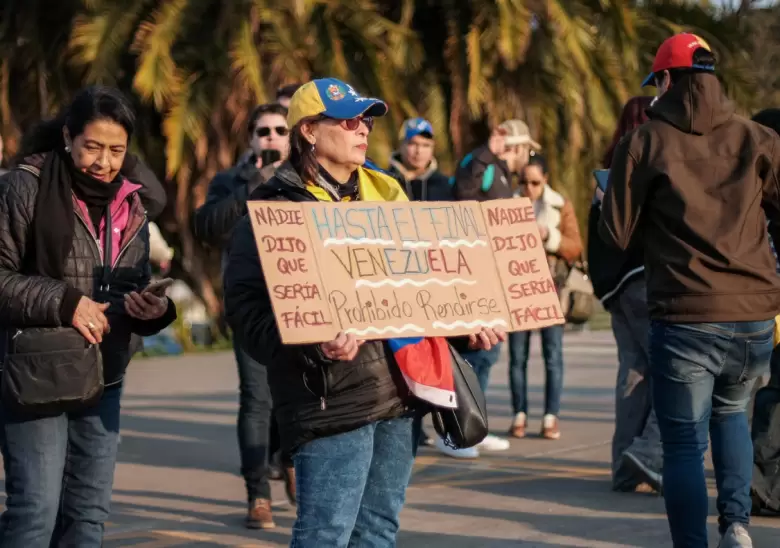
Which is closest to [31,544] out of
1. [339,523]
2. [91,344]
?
[91,344]

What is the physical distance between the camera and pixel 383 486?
4.08m

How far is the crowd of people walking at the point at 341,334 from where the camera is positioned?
3.93 metres

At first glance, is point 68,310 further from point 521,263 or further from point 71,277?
point 521,263

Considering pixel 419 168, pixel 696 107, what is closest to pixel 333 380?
pixel 696 107

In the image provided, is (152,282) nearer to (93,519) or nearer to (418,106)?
(93,519)

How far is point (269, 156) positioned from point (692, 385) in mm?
2641

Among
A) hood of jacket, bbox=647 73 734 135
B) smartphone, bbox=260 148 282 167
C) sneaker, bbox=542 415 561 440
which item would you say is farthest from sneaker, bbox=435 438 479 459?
hood of jacket, bbox=647 73 734 135

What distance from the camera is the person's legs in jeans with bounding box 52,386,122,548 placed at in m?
4.51

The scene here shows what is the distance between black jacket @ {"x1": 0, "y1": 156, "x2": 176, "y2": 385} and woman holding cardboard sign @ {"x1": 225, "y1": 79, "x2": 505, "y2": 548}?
0.64 metres

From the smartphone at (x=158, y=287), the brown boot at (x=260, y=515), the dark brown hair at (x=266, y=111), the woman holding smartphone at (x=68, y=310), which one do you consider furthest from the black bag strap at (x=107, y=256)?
the dark brown hair at (x=266, y=111)

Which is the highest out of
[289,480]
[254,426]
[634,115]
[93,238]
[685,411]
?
[634,115]

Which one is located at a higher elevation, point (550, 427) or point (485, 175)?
point (485, 175)

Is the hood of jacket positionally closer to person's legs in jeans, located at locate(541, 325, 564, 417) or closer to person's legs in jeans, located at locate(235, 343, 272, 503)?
person's legs in jeans, located at locate(235, 343, 272, 503)

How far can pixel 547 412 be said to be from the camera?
9.11 metres
